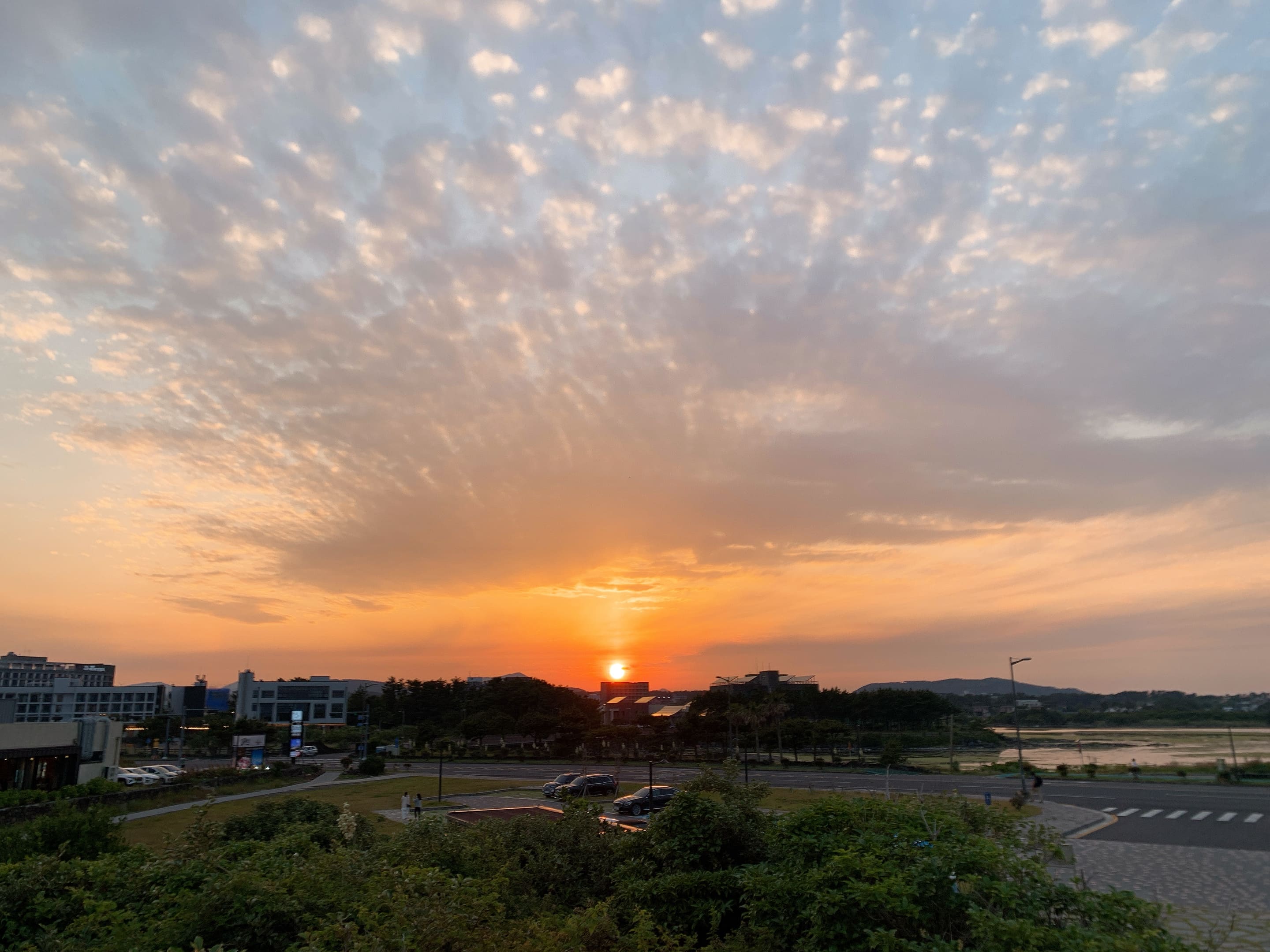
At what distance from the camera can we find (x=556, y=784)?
2008 inches

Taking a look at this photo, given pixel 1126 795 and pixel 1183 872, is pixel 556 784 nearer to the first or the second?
pixel 1183 872

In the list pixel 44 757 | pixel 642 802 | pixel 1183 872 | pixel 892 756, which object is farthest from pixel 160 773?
pixel 1183 872

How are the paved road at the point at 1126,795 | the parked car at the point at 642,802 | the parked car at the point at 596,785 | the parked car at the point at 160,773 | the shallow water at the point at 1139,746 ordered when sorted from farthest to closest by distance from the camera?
the shallow water at the point at 1139,746 < the parked car at the point at 160,773 < the parked car at the point at 596,785 < the parked car at the point at 642,802 < the paved road at the point at 1126,795

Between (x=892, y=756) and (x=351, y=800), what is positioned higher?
(x=351, y=800)

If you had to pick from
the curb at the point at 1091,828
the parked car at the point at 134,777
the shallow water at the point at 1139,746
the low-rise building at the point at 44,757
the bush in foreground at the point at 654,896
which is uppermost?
the bush in foreground at the point at 654,896

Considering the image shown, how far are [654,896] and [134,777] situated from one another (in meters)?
61.8

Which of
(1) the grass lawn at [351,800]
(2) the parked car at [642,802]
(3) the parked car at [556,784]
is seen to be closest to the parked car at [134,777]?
(1) the grass lawn at [351,800]

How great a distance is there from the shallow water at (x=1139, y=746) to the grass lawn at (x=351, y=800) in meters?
52.3

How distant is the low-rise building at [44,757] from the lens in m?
42.1

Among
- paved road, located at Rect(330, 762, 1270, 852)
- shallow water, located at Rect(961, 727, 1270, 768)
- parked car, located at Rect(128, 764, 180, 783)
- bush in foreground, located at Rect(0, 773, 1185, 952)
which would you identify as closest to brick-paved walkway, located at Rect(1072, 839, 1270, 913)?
paved road, located at Rect(330, 762, 1270, 852)

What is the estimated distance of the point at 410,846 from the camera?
518 inches

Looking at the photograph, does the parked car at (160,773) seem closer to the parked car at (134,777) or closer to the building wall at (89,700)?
the parked car at (134,777)

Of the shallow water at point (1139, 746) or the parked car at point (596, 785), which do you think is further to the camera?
the shallow water at point (1139, 746)

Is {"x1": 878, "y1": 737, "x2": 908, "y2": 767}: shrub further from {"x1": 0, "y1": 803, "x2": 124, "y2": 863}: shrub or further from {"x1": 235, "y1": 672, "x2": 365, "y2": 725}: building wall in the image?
{"x1": 235, "y1": 672, "x2": 365, "y2": 725}: building wall
